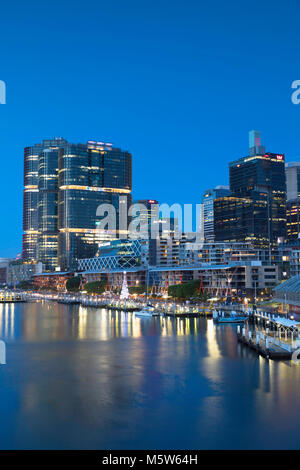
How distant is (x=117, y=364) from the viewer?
182ft

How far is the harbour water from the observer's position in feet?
105

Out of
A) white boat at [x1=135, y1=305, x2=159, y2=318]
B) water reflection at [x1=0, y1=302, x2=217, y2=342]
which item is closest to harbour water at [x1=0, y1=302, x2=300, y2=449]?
water reflection at [x1=0, y1=302, x2=217, y2=342]

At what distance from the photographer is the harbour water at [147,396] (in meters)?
32.0

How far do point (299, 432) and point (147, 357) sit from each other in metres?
29.0

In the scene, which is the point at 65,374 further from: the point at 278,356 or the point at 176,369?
the point at 278,356

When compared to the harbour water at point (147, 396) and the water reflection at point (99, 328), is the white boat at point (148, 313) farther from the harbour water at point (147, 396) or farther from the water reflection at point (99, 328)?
the harbour water at point (147, 396)

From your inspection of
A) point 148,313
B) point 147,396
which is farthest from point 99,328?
point 147,396

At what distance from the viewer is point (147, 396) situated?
41.6 m

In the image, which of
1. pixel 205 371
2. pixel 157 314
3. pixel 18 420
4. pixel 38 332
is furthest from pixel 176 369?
pixel 157 314

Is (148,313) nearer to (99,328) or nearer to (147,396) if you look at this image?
(99,328)

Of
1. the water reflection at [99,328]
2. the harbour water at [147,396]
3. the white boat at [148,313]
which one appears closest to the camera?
the harbour water at [147,396]

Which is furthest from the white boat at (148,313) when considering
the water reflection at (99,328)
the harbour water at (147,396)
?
the harbour water at (147,396)

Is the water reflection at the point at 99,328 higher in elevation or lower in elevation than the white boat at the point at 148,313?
lower

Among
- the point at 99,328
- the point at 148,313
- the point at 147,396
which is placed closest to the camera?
the point at 147,396
